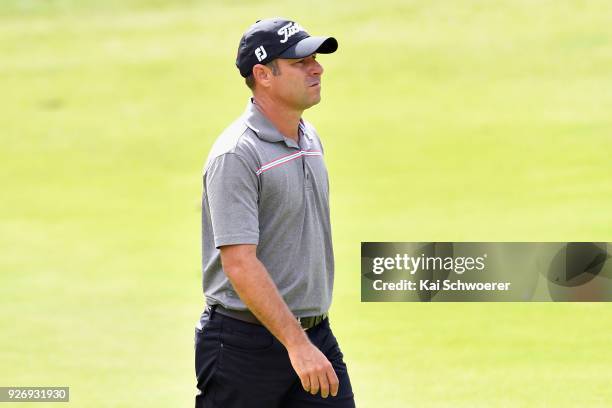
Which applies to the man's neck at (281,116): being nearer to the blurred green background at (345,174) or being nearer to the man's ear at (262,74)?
the man's ear at (262,74)

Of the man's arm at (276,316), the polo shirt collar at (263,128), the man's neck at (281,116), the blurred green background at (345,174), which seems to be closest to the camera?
the man's arm at (276,316)

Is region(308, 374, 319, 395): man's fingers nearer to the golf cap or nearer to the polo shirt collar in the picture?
the polo shirt collar

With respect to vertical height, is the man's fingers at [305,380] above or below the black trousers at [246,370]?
below

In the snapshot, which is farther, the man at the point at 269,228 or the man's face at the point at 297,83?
the man's face at the point at 297,83

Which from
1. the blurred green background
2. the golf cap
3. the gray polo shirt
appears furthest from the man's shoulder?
the blurred green background

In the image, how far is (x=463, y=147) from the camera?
2012 centimetres

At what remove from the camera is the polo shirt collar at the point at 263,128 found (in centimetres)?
429

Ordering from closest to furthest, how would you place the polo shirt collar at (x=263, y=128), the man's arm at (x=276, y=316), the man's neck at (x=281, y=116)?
the man's arm at (x=276, y=316)
the polo shirt collar at (x=263, y=128)
the man's neck at (x=281, y=116)

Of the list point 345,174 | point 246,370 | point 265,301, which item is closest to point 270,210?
point 265,301

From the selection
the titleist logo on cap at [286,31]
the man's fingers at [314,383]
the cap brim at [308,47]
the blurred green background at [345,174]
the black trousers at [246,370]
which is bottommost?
the man's fingers at [314,383]

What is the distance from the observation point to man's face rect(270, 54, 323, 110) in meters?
4.41

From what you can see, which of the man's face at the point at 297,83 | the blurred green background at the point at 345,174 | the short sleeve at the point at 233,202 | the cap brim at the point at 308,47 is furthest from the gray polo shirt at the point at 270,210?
the blurred green background at the point at 345,174

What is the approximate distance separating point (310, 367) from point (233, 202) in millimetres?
540

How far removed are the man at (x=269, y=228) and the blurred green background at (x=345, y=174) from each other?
3.63m
